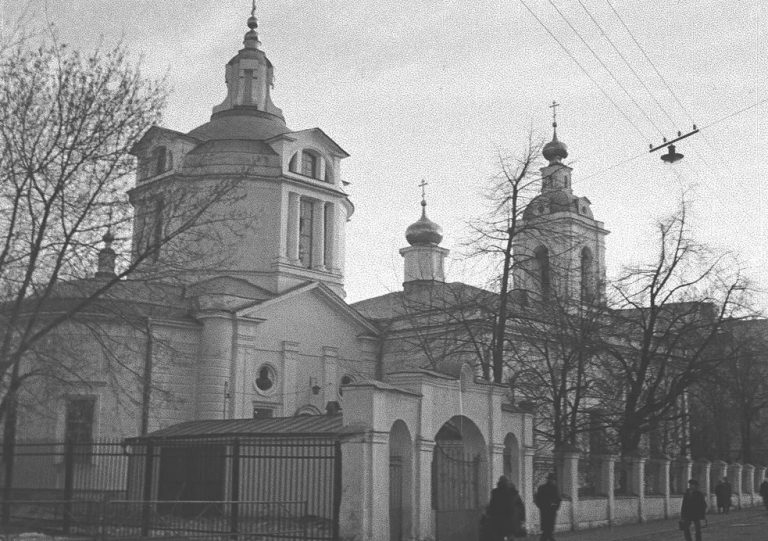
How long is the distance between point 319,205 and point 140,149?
64.2ft

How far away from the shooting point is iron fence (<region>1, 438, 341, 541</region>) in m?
14.9

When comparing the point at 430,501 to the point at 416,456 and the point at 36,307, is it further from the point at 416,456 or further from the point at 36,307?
the point at 36,307

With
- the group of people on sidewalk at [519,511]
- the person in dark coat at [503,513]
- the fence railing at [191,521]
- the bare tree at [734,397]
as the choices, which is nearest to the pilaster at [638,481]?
the group of people on sidewalk at [519,511]

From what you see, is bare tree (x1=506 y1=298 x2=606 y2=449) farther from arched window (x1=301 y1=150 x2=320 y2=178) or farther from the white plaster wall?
arched window (x1=301 y1=150 x2=320 y2=178)

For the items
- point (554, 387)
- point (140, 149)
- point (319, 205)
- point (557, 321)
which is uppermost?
point (319, 205)

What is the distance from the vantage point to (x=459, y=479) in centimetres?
1764

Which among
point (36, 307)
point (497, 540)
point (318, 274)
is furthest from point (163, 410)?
point (497, 540)

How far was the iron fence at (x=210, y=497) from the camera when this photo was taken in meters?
14.9

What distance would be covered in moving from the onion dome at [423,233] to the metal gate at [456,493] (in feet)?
92.5

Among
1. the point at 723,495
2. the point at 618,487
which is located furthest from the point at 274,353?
the point at 723,495

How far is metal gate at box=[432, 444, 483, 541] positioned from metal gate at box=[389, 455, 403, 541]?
62 cm

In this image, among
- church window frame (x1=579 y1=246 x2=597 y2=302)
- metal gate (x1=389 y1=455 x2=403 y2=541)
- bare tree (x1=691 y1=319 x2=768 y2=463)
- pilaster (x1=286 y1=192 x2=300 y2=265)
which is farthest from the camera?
pilaster (x1=286 y1=192 x2=300 y2=265)

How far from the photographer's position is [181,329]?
31375mm

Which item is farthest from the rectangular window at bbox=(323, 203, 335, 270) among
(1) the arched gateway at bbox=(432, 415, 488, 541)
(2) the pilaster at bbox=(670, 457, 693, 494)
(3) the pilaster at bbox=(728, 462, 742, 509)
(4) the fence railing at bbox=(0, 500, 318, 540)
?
(4) the fence railing at bbox=(0, 500, 318, 540)
